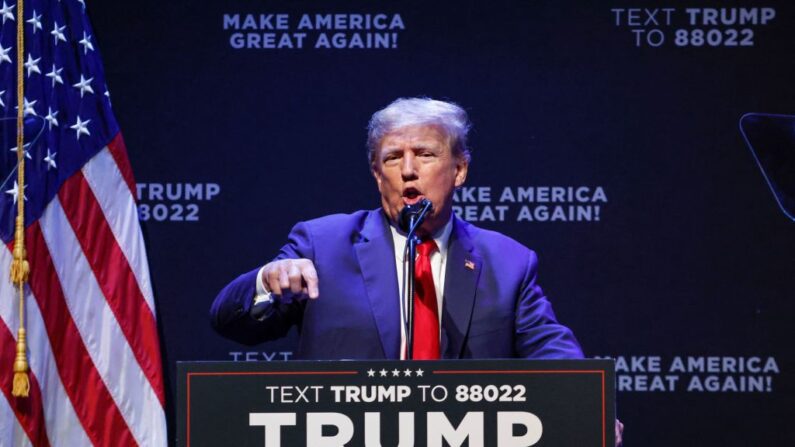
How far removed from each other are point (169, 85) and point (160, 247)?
606 millimetres

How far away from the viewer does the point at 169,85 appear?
410 cm

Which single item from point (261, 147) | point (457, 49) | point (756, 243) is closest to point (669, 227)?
point (756, 243)

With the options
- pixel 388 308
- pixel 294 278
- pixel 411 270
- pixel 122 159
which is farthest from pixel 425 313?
pixel 122 159

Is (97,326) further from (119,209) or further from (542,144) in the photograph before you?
(542,144)

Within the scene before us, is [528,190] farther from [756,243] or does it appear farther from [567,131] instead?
[756,243]

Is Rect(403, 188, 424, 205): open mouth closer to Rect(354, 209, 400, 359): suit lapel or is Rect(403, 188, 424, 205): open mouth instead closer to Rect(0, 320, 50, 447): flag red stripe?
Rect(354, 209, 400, 359): suit lapel

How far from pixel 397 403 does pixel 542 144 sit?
2.30 metres

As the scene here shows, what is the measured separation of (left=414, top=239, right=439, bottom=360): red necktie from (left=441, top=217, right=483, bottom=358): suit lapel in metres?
0.03

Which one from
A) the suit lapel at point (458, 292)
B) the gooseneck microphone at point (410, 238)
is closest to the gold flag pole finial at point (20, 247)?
the suit lapel at point (458, 292)

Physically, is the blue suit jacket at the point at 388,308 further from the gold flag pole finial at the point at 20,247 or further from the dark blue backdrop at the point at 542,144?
the dark blue backdrop at the point at 542,144

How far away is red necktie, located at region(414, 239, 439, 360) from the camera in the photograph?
2.76 metres

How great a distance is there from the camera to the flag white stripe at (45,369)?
3.55 m

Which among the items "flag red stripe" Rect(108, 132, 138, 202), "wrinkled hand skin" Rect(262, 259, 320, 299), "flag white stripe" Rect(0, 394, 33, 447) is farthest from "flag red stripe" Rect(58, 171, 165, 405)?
"wrinkled hand skin" Rect(262, 259, 320, 299)

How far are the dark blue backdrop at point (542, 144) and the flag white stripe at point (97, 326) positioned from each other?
1.28ft
